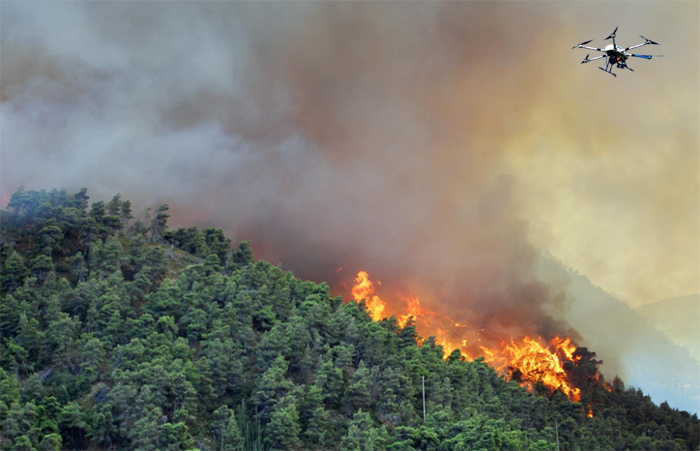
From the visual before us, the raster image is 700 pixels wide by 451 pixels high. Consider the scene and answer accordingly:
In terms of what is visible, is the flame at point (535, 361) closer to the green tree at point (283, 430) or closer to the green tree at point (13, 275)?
the green tree at point (283, 430)

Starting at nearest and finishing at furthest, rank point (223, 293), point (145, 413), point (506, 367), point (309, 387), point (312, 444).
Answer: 1. point (145, 413)
2. point (312, 444)
3. point (309, 387)
4. point (223, 293)
5. point (506, 367)

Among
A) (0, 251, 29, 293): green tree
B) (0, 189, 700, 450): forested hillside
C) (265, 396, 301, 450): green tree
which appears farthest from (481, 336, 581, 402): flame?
(0, 251, 29, 293): green tree

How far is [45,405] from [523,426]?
71142mm

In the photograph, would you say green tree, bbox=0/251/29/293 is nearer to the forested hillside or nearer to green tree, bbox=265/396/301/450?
the forested hillside

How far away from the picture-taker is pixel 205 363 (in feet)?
365

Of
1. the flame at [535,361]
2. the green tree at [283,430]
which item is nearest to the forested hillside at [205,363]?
the green tree at [283,430]

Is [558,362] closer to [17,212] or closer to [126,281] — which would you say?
[126,281]

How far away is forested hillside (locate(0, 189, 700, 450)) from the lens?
333 feet

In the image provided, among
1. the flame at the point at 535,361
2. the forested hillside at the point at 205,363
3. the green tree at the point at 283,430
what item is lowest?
the green tree at the point at 283,430

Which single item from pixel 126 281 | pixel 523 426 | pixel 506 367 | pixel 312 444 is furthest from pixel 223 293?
pixel 506 367

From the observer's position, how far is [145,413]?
3893 inches

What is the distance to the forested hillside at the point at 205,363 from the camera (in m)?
102

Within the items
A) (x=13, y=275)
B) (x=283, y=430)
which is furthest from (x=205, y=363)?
(x=13, y=275)

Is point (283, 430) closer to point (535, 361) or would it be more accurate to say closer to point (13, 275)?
point (13, 275)
